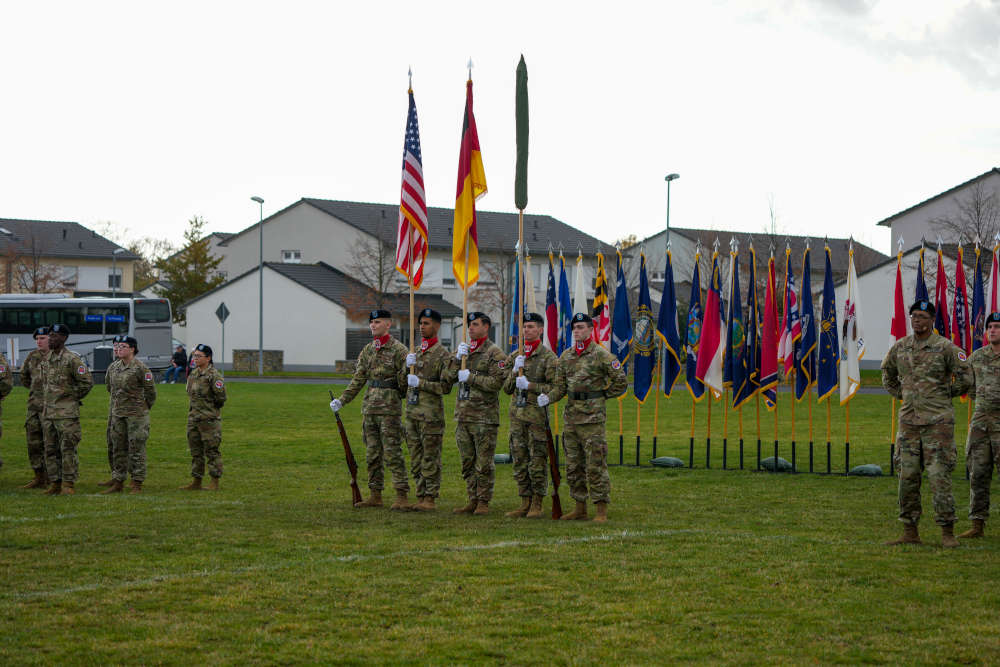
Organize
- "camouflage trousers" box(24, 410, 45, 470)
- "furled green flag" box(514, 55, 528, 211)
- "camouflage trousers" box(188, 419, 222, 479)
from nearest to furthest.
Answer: "furled green flag" box(514, 55, 528, 211), "camouflage trousers" box(188, 419, 222, 479), "camouflage trousers" box(24, 410, 45, 470)

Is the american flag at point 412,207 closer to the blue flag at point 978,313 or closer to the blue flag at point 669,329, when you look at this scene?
the blue flag at point 669,329

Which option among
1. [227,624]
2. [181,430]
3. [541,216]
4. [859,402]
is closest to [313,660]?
[227,624]

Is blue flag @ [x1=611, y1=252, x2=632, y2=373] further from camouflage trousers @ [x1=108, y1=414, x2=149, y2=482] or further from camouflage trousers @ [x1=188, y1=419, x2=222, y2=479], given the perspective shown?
camouflage trousers @ [x1=108, y1=414, x2=149, y2=482]

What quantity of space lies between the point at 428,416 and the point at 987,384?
19.1 feet

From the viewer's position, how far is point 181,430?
23047mm

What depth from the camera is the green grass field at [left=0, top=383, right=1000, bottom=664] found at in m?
6.39

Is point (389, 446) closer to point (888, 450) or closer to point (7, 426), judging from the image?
point (888, 450)

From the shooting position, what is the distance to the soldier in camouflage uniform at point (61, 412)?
1362cm

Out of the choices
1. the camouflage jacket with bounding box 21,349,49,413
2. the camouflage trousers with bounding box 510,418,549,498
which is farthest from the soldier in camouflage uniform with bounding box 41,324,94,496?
the camouflage trousers with bounding box 510,418,549,498

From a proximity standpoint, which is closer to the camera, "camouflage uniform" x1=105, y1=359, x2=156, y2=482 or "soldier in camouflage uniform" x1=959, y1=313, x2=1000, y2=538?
"soldier in camouflage uniform" x1=959, y1=313, x2=1000, y2=538

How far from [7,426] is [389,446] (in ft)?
49.5

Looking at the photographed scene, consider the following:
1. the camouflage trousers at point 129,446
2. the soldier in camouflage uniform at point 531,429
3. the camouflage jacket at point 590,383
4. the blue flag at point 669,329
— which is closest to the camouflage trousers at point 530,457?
the soldier in camouflage uniform at point 531,429

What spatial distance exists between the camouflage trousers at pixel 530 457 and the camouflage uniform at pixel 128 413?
5.17 meters

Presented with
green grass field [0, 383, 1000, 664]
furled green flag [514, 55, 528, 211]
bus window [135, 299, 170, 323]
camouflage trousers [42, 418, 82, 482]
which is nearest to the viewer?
green grass field [0, 383, 1000, 664]
